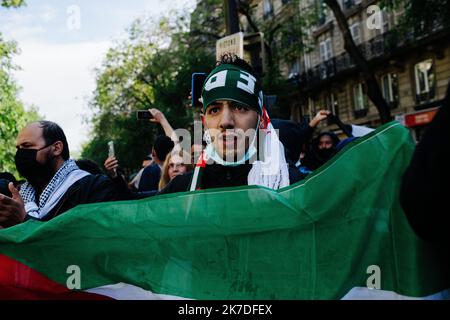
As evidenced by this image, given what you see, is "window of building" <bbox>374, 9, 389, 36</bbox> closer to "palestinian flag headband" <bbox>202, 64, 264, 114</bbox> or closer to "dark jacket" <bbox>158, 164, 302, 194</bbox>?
"palestinian flag headband" <bbox>202, 64, 264, 114</bbox>

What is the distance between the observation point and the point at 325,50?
32.7 meters

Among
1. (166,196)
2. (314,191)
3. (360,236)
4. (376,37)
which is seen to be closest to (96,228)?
(166,196)

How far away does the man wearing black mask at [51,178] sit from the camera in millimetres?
2857

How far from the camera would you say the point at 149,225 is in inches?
71.2

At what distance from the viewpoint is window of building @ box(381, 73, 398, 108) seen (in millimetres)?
25484

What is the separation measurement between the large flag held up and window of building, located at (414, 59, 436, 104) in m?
22.8

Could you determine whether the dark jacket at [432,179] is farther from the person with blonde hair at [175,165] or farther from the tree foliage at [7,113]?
the tree foliage at [7,113]

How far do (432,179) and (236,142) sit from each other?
1.31m

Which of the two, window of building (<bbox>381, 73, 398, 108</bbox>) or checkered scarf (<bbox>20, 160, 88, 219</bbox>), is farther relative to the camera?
window of building (<bbox>381, 73, 398, 108</bbox>)

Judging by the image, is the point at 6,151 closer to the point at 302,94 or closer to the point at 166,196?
the point at 302,94

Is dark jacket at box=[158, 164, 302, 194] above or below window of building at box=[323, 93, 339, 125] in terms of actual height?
below

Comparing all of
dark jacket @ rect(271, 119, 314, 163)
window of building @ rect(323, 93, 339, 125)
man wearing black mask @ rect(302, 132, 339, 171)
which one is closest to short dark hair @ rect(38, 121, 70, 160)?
dark jacket @ rect(271, 119, 314, 163)

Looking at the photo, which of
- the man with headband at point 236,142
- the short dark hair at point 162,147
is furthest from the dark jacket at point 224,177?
the short dark hair at point 162,147

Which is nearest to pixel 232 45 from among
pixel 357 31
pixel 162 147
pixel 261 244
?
pixel 162 147
